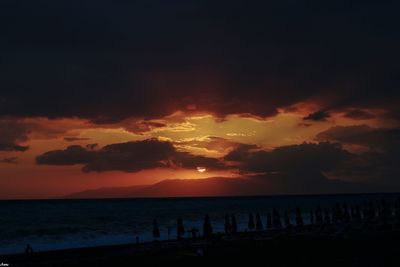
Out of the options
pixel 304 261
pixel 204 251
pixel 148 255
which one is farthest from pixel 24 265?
pixel 304 261

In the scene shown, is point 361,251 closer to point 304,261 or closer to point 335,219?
point 304,261

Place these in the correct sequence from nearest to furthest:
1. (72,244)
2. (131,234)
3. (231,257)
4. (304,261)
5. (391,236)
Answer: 1. (304,261)
2. (231,257)
3. (391,236)
4. (72,244)
5. (131,234)

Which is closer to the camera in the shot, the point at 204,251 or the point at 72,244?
the point at 204,251

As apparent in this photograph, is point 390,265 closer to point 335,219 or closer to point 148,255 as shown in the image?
point 148,255

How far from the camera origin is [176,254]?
119 ft

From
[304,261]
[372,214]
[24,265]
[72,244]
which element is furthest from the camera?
[372,214]

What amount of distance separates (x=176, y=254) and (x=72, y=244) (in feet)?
83.7

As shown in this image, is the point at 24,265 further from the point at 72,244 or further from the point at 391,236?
the point at 391,236

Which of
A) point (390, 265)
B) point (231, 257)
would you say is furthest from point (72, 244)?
point (390, 265)

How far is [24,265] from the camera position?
35969mm

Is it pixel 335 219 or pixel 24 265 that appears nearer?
pixel 24 265

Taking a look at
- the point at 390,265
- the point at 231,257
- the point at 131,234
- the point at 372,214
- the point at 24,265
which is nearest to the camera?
the point at 390,265

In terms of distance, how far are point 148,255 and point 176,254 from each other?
7.91 ft

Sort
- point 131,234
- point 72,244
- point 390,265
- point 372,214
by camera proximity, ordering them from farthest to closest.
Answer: point 372,214
point 131,234
point 72,244
point 390,265
